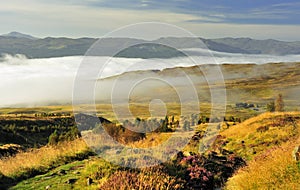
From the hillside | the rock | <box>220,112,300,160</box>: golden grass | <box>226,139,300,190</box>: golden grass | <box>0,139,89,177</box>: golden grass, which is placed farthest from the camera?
<box>220,112,300,160</box>: golden grass

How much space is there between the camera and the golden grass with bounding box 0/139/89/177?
18469mm

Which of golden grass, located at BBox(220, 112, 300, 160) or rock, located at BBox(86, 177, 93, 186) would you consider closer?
rock, located at BBox(86, 177, 93, 186)

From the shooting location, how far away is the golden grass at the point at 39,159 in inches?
727

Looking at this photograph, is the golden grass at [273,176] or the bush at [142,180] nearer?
the bush at [142,180]

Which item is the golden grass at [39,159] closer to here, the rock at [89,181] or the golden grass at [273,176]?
the rock at [89,181]

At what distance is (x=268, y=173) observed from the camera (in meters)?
14.9

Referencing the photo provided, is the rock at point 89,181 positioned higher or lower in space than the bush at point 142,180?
lower

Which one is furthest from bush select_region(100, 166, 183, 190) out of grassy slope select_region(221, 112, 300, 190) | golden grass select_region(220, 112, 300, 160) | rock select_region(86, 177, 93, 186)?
golden grass select_region(220, 112, 300, 160)

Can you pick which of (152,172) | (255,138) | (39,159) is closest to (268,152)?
(152,172)

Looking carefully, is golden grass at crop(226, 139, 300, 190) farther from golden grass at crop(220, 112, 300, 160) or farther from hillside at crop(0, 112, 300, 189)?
golden grass at crop(220, 112, 300, 160)

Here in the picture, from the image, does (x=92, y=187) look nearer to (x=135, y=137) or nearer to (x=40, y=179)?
(x=40, y=179)

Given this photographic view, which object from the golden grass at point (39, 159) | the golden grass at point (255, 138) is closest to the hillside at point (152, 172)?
the golden grass at point (39, 159)

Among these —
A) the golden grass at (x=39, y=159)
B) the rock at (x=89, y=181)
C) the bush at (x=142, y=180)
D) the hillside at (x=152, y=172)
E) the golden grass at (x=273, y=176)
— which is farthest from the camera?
the golden grass at (x=39, y=159)

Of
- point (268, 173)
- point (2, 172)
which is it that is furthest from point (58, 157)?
point (268, 173)
